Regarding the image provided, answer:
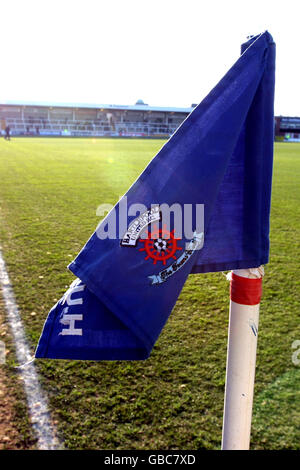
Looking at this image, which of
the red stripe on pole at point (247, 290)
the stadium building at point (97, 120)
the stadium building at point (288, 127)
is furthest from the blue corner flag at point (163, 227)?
the stadium building at point (288, 127)

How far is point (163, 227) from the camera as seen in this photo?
51.5 inches

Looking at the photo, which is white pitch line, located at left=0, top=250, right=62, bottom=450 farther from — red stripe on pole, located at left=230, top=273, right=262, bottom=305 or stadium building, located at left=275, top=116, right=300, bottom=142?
stadium building, located at left=275, top=116, right=300, bottom=142

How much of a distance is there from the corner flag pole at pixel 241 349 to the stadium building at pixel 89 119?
6276 centimetres

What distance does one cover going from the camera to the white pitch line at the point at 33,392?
252cm

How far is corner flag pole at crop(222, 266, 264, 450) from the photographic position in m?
1.50

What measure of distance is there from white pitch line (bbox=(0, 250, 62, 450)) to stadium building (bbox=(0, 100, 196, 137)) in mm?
60233

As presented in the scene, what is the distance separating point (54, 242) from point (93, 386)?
3876mm

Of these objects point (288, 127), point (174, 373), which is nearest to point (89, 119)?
point (288, 127)

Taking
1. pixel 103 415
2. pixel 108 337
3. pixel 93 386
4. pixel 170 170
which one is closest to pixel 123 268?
pixel 108 337

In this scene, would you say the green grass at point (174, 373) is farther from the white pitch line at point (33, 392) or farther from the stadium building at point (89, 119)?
the stadium building at point (89, 119)

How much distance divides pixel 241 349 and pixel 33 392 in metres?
2.07

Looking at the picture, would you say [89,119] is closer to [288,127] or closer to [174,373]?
[288,127]

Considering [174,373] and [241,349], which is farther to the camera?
[174,373]
